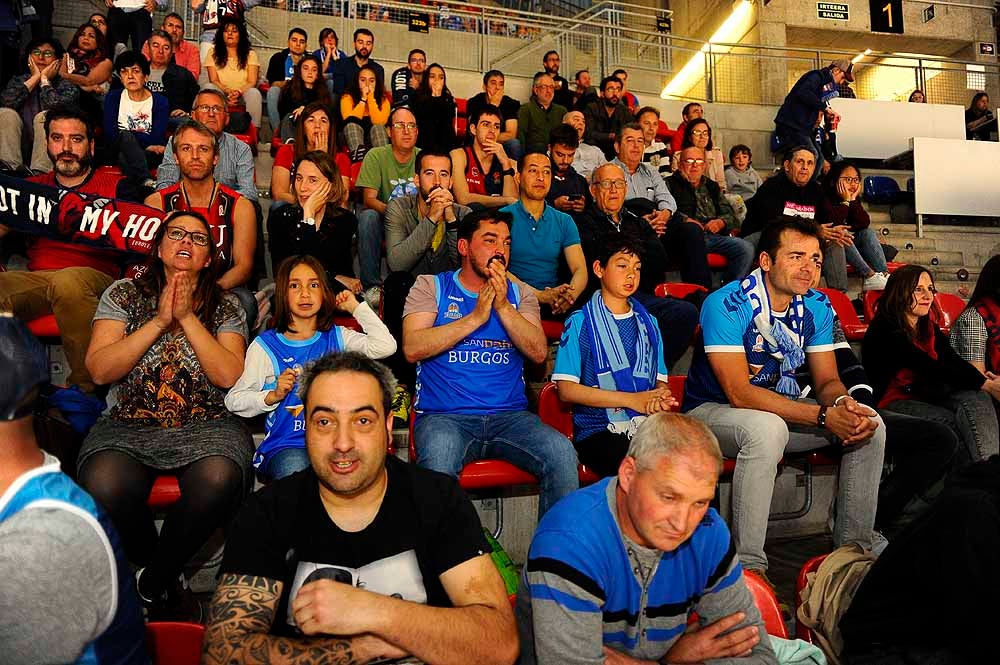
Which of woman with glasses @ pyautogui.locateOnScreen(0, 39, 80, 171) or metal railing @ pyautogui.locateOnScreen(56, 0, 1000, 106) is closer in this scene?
woman with glasses @ pyautogui.locateOnScreen(0, 39, 80, 171)

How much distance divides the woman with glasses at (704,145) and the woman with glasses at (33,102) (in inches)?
171

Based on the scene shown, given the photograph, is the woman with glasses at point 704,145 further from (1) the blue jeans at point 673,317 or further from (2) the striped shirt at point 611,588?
(2) the striped shirt at point 611,588

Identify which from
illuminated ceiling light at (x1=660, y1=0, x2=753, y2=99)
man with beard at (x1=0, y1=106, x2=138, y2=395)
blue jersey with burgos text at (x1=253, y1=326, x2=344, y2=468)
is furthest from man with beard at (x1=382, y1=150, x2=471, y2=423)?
illuminated ceiling light at (x1=660, y1=0, x2=753, y2=99)

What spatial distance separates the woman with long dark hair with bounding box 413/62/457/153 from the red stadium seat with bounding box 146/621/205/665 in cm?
458

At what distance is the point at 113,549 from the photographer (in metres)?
1.16

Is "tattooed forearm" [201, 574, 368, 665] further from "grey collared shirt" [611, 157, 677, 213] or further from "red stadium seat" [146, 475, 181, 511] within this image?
"grey collared shirt" [611, 157, 677, 213]

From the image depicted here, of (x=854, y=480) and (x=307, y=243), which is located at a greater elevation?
(x=307, y=243)

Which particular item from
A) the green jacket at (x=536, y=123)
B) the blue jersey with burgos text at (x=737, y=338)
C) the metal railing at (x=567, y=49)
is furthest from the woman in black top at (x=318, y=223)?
the metal railing at (x=567, y=49)

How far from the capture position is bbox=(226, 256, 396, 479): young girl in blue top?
2.56 m

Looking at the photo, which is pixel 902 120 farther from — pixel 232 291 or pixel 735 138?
pixel 232 291

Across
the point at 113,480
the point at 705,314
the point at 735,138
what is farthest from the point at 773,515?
the point at 735,138

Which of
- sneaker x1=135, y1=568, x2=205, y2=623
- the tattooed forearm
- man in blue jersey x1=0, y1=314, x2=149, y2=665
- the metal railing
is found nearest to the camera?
man in blue jersey x1=0, y1=314, x2=149, y2=665

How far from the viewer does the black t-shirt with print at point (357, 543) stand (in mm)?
1577

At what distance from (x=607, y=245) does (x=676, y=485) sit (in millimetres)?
1725
